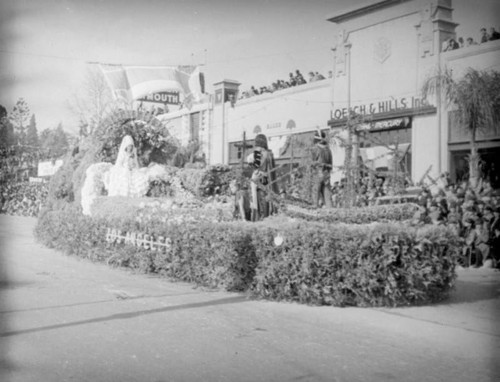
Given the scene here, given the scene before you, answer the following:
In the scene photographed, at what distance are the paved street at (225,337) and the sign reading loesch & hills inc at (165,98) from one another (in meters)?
8.59

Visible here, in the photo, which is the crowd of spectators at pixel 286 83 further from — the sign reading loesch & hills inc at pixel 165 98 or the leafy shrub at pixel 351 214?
the leafy shrub at pixel 351 214

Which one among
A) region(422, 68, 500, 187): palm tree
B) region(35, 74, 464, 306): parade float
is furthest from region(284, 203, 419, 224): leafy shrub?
region(422, 68, 500, 187): palm tree

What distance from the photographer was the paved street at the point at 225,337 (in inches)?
165

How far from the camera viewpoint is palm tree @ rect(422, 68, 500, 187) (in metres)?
9.05

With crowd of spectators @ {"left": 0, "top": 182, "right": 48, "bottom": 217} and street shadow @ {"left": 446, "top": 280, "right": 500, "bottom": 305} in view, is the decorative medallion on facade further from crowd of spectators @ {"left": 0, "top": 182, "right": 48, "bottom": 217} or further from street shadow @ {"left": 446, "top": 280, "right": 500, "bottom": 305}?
crowd of spectators @ {"left": 0, "top": 182, "right": 48, "bottom": 217}

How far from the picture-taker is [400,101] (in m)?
12.1

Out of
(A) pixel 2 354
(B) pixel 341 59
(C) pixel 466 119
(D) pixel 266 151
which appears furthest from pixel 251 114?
(A) pixel 2 354

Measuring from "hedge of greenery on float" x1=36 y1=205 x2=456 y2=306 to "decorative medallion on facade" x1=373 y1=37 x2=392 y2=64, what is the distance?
5449 mm

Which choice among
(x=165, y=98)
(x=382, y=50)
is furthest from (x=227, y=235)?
(x=165, y=98)

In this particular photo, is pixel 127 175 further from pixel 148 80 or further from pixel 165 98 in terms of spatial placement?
pixel 165 98

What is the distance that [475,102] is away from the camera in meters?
9.41

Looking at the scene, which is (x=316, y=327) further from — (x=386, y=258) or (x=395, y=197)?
(x=395, y=197)

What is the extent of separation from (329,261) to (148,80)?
27.3ft

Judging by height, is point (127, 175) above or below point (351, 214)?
above
